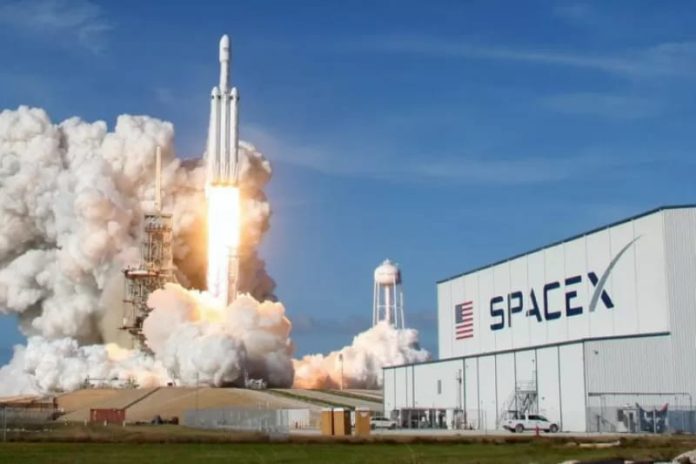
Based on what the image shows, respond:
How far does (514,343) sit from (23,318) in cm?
5991

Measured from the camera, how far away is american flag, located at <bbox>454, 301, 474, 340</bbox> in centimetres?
8925

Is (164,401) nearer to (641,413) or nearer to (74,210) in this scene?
(74,210)

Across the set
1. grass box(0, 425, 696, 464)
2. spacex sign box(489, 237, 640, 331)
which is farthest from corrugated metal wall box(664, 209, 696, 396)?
grass box(0, 425, 696, 464)

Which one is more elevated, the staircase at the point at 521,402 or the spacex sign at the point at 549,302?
the spacex sign at the point at 549,302

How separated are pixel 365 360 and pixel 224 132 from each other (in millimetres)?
30374

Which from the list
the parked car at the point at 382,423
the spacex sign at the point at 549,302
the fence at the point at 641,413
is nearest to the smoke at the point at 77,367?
the parked car at the point at 382,423

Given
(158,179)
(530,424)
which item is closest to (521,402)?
(530,424)

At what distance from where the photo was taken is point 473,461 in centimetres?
3678

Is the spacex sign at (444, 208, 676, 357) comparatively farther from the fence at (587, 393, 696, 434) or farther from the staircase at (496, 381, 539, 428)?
the fence at (587, 393, 696, 434)

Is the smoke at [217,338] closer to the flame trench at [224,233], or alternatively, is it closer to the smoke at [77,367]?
the smoke at [77,367]

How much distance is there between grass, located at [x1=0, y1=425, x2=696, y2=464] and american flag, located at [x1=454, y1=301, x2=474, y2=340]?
1370 inches

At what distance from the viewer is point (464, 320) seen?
3565 inches

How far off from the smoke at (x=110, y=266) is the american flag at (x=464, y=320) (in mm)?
21851

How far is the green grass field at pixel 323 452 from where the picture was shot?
38062 millimetres
